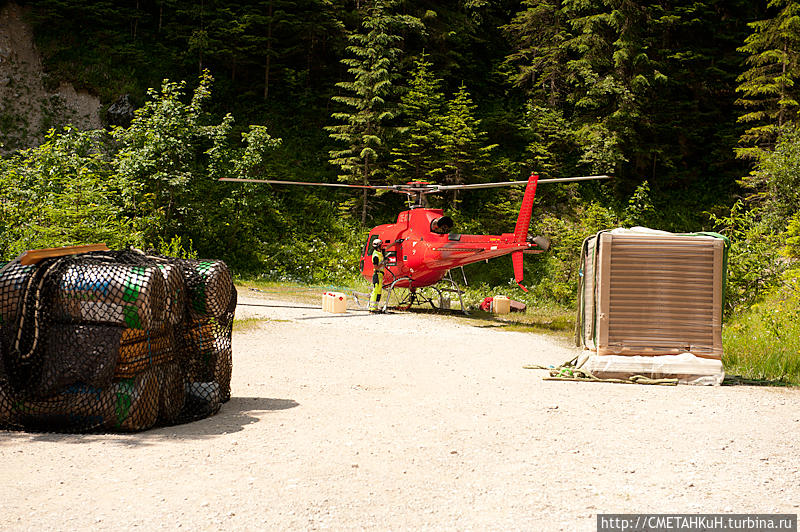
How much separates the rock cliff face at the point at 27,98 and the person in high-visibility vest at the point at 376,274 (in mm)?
18008

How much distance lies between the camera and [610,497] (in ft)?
11.7

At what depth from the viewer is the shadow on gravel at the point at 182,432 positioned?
4.69 meters

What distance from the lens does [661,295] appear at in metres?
7.67

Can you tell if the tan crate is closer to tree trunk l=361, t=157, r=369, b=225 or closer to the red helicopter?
the red helicopter

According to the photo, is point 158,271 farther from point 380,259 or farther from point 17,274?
point 380,259

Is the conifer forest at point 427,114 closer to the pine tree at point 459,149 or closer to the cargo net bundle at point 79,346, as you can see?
the pine tree at point 459,149

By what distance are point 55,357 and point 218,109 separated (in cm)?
2758

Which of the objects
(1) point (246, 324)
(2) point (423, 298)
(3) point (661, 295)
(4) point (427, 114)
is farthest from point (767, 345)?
(4) point (427, 114)

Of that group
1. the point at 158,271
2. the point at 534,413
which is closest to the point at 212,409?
→ the point at 158,271

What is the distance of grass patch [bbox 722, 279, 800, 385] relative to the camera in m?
7.69

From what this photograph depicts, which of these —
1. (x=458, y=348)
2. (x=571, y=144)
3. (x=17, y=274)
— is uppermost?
(x=571, y=144)

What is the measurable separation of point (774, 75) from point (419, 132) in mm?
13163

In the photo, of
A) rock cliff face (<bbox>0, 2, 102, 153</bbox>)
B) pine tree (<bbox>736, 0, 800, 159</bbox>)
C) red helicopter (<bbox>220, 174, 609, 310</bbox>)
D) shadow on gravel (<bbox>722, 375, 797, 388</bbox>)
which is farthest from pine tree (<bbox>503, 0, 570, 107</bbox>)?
shadow on gravel (<bbox>722, 375, 797, 388</bbox>)

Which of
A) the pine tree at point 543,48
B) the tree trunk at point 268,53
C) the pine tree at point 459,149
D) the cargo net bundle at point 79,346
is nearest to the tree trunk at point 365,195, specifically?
the pine tree at point 459,149
